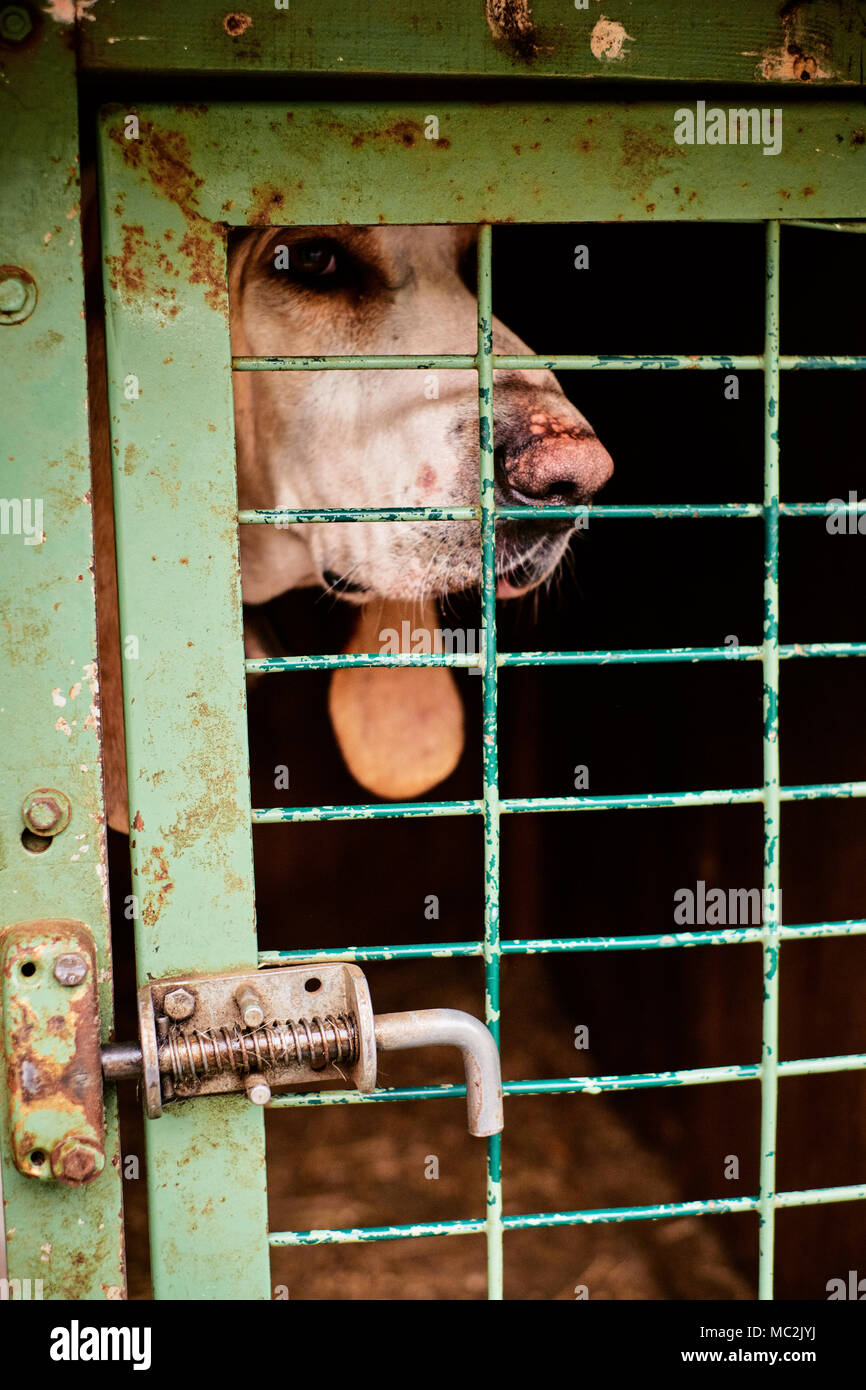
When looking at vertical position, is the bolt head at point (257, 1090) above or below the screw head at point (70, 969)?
below

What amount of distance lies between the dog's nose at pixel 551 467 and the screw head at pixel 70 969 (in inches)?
33.3

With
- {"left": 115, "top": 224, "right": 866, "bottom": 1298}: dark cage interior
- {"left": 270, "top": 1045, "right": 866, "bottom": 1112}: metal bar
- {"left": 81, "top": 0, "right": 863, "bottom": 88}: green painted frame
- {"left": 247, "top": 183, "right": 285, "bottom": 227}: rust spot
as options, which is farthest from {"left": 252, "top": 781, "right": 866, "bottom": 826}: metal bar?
{"left": 115, "top": 224, "right": 866, "bottom": 1298}: dark cage interior

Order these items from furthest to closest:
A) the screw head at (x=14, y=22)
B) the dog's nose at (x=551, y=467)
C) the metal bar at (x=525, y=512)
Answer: the dog's nose at (x=551, y=467), the metal bar at (x=525, y=512), the screw head at (x=14, y=22)

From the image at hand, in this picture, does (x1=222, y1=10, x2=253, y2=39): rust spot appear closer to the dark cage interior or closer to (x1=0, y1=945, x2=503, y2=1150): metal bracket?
(x1=0, y1=945, x2=503, y2=1150): metal bracket

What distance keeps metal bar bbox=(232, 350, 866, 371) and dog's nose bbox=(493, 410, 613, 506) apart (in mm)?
435

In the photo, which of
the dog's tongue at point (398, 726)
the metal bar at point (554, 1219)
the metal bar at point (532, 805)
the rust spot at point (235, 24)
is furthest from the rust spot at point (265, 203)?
the dog's tongue at point (398, 726)

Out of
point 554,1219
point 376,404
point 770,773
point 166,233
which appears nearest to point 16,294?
point 166,233

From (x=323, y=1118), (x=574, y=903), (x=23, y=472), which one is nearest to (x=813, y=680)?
(x=574, y=903)

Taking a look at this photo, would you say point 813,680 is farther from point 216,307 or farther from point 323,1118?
point 323,1118

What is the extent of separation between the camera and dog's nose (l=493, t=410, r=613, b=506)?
134cm

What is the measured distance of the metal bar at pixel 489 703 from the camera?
0.83 meters

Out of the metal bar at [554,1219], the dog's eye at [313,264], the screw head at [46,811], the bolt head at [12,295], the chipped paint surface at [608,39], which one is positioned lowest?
the metal bar at [554,1219]

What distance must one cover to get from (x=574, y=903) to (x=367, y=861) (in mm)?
693

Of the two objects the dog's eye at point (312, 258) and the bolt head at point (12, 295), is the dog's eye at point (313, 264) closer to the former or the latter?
the dog's eye at point (312, 258)
